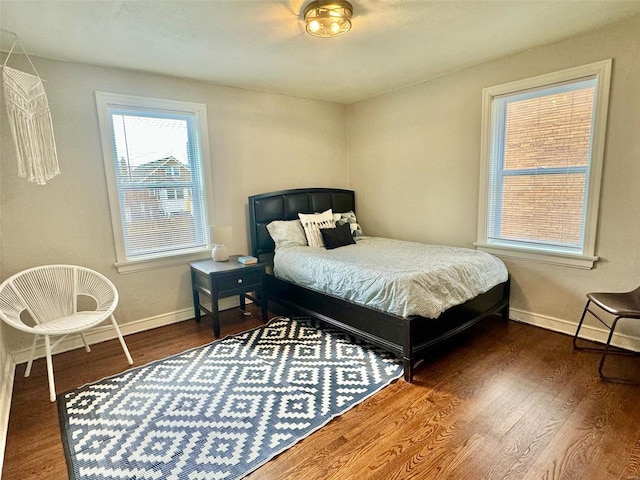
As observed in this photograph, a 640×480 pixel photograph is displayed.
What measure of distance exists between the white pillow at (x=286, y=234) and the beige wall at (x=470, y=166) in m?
1.14

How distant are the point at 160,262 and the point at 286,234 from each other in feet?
4.20

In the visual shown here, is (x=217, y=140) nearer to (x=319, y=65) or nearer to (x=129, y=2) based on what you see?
(x=319, y=65)

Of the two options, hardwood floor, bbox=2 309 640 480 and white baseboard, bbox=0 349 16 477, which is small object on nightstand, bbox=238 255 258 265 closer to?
hardwood floor, bbox=2 309 640 480

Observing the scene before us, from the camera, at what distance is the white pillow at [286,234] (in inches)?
145

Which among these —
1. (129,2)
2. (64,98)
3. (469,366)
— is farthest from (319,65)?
(469,366)

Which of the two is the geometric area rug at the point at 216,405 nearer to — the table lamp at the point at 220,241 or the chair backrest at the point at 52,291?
the chair backrest at the point at 52,291

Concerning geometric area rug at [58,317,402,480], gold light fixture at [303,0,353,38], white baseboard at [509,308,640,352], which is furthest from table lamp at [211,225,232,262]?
white baseboard at [509,308,640,352]

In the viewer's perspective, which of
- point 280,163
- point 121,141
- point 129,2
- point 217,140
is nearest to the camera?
point 129,2

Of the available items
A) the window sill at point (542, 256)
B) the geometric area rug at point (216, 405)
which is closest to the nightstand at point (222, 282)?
the geometric area rug at point (216, 405)

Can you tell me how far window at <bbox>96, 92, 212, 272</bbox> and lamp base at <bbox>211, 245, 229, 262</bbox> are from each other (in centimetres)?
27

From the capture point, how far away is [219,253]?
11.1ft

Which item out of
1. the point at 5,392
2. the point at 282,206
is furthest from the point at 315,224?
the point at 5,392

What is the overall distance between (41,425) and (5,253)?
1.42 metres

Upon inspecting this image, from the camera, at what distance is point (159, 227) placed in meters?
3.34
